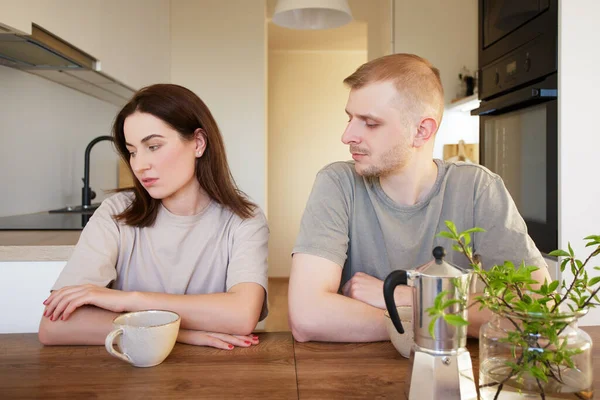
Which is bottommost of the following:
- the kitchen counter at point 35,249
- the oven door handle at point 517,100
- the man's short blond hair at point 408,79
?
the kitchen counter at point 35,249

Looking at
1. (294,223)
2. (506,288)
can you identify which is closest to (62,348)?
(506,288)

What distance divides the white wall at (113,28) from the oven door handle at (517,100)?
158 cm

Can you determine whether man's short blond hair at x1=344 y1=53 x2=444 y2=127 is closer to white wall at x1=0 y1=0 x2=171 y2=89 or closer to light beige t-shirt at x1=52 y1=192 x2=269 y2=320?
A: light beige t-shirt at x1=52 y1=192 x2=269 y2=320

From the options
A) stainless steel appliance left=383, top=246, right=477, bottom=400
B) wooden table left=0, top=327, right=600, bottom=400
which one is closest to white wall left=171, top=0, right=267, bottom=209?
wooden table left=0, top=327, right=600, bottom=400

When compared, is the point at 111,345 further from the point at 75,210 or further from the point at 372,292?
the point at 75,210

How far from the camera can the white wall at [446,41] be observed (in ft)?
11.3

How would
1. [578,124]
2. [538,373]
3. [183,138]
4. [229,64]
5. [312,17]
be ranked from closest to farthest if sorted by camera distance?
1. [538,373]
2. [183,138]
3. [578,124]
4. [312,17]
5. [229,64]

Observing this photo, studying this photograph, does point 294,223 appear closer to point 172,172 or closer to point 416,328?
point 172,172

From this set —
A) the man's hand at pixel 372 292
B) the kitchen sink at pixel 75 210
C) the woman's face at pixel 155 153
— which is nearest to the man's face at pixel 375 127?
the man's hand at pixel 372 292

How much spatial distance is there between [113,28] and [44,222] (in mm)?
926

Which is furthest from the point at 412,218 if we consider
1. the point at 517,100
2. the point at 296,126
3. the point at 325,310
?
the point at 296,126

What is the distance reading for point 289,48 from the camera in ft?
19.7

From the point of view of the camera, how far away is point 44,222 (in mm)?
2006

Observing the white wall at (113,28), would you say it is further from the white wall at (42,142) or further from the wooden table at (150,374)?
the wooden table at (150,374)
